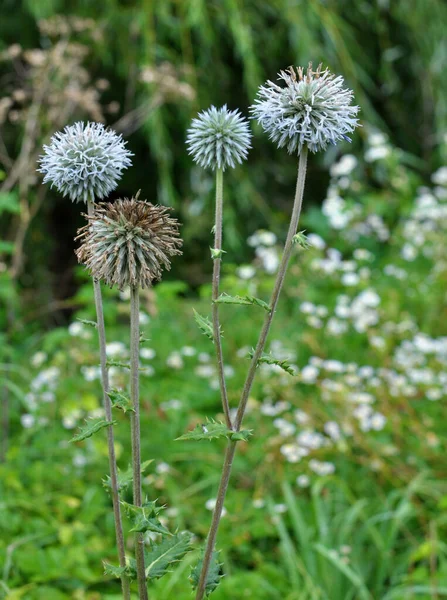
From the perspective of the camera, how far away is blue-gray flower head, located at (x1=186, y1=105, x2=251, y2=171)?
1427mm

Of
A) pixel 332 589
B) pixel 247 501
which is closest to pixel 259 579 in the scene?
pixel 332 589

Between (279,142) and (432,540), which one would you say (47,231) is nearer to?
(432,540)

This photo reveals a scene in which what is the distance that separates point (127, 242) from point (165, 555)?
0.64 m

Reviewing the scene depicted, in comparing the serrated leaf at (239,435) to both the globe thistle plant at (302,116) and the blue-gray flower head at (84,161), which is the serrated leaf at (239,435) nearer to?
the globe thistle plant at (302,116)

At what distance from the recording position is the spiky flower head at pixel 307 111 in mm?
1280

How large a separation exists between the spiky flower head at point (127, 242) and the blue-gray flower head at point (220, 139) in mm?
176

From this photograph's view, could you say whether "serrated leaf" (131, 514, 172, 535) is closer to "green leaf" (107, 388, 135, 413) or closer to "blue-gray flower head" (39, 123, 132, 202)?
"green leaf" (107, 388, 135, 413)

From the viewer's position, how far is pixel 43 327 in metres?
4.92

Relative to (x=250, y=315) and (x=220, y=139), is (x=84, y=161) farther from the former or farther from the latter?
(x=250, y=315)

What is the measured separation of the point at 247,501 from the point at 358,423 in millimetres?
620

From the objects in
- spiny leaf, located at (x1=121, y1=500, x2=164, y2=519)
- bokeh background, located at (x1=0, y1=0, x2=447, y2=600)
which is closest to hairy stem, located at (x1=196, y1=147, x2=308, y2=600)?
spiny leaf, located at (x1=121, y1=500, x2=164, y2=519)

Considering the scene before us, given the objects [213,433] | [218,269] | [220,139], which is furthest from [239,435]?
[220,139]

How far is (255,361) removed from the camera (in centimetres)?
136

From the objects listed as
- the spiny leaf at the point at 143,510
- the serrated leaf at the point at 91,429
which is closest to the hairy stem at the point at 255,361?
the spiny leaf at the point at 143,510
